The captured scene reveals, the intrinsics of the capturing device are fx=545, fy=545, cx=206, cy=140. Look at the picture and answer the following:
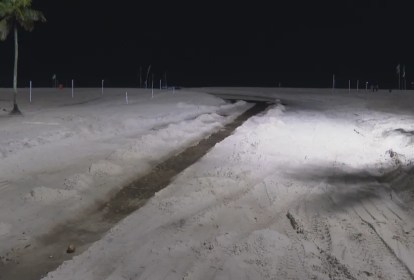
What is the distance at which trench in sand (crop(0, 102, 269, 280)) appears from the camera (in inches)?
250

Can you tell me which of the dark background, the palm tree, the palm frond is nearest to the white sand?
the palm tree

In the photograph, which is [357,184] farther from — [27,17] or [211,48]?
[211,48]

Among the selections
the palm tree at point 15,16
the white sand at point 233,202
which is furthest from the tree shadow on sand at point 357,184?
the palm tree at point 15,16

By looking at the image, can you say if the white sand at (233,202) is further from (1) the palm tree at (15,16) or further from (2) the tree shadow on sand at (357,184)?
(1) the palm tree at (15,16)

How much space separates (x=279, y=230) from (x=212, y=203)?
1.62 metres

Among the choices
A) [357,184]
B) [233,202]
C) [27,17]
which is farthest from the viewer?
[27,17]

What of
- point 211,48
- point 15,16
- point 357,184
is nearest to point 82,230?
point 357,184

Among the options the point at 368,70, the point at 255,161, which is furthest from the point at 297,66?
the point at 255,161

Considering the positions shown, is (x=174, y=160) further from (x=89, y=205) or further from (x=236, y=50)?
(x=236, y=50)

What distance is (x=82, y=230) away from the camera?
7.59 metres

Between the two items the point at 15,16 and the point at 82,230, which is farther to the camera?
the point at 15,16

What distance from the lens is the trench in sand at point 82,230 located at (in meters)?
6.35

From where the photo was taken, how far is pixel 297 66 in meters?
88.9

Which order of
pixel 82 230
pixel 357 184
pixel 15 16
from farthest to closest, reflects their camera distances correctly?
pixel 15 16 < pixel 357 184 < pixel 82 230
